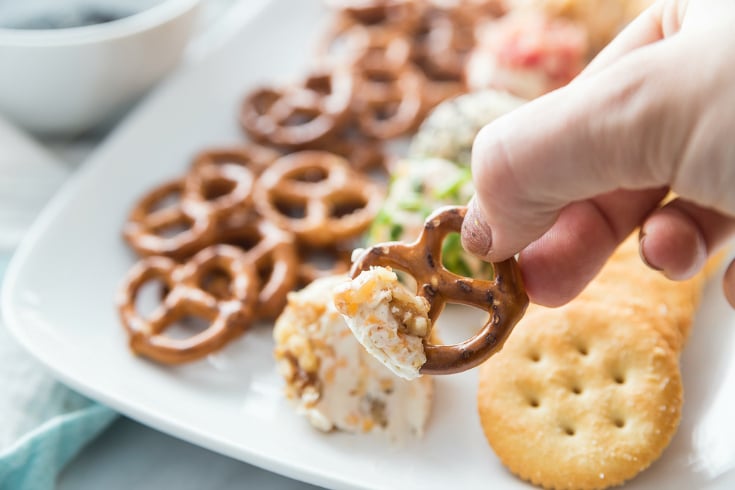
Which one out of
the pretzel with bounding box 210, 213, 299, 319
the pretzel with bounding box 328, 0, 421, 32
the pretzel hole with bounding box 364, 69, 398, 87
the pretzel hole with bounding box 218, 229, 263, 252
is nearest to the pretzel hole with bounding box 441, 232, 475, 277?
the pretzel with bounding box 210, 213, 299, 319

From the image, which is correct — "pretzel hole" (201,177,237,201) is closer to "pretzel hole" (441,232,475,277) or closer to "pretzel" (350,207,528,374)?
"pretzel hole" (441,232,475,277)

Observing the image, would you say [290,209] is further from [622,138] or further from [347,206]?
[622,138]

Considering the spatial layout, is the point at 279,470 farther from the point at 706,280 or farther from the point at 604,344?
the point at 706,280

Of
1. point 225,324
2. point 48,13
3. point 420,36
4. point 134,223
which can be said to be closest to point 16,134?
point 48,13

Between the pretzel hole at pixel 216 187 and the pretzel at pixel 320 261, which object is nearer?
the pretzel at pixel 320 261

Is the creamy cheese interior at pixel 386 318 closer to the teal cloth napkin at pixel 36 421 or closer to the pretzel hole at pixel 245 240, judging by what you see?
the teal cloth napkin at pixel 36 421

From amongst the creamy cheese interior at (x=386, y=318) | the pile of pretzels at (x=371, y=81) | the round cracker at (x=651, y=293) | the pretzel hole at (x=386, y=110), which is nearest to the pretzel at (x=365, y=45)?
the pile of pretzels at (x=371, y=81)

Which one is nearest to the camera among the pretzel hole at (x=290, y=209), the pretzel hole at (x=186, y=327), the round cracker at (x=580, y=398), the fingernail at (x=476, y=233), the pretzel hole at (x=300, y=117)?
the fingernail at (x=476, y=233)
